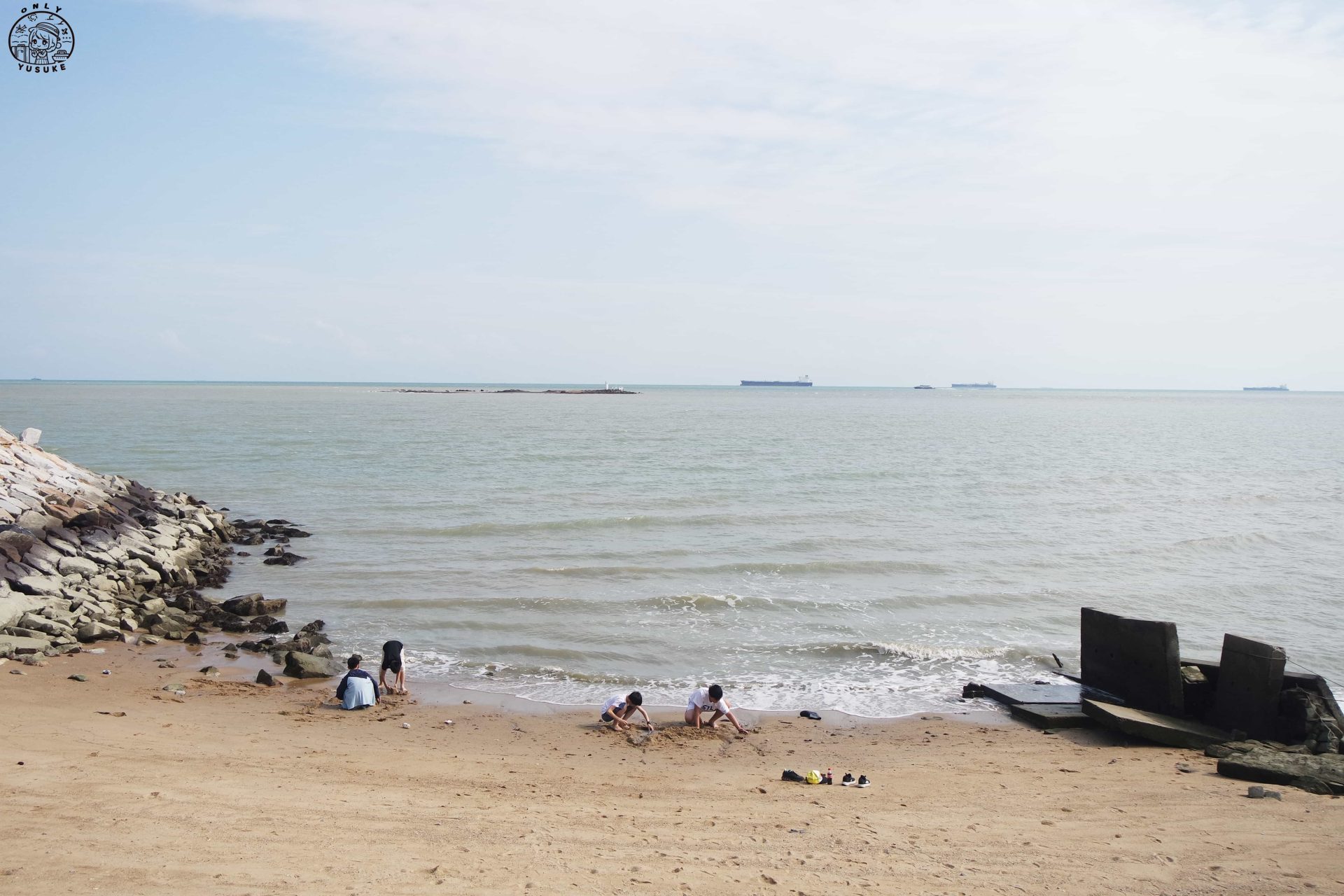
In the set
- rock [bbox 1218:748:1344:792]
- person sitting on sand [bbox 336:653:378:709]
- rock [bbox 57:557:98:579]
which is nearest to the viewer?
rock [bbox 1218:748:1344:792]

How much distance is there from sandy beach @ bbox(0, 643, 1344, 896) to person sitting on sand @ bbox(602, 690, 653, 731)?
294 millimetres

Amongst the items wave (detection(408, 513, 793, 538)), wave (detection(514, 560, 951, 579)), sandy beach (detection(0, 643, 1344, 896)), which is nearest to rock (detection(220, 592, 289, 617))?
sandy beach (detection(0, 643, 1344, 896))

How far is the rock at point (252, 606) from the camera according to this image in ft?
57.7

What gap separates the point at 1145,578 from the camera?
22.0 meters

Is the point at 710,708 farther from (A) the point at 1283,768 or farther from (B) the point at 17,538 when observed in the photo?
(B) the point at 17,538

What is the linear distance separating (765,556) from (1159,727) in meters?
12.6

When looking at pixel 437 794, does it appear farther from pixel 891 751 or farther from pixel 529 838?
pixel 891 751

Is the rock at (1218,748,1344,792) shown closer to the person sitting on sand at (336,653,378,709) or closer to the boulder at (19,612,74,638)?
the person sitting on sand at (336,653,378,709)

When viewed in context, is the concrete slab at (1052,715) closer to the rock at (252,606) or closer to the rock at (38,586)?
the rock at (252,606)

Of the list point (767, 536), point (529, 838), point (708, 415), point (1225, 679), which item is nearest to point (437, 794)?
point (529, 838)

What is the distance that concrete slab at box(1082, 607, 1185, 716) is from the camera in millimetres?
12562

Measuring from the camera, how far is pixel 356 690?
42.2ft

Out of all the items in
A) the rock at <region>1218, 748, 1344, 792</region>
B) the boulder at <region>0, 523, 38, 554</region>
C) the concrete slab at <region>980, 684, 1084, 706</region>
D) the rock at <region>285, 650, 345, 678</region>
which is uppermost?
the boulder at <region>0, 523, 38, 554</region>

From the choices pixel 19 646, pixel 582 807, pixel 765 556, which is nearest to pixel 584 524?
pixel 765 556
